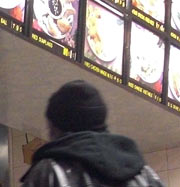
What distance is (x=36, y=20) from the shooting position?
14.8 ft

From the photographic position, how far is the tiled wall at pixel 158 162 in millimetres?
6566

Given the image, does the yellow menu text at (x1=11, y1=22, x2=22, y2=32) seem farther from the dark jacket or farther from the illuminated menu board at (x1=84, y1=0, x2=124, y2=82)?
the dark jacket

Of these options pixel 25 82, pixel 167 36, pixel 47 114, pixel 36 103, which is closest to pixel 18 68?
pixel 25 82

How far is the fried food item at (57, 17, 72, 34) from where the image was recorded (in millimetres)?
4688

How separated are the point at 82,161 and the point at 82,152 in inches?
0.9

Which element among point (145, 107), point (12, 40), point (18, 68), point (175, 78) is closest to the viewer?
point (12, 40)

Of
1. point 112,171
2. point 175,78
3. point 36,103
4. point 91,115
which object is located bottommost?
point 112,171

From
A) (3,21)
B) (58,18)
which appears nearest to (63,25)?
(58,18)

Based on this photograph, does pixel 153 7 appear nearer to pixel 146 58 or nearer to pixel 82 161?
pixel 146 58

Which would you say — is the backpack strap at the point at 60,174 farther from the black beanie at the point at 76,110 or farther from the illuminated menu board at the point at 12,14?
the illuminated menu board at the point at 12,14

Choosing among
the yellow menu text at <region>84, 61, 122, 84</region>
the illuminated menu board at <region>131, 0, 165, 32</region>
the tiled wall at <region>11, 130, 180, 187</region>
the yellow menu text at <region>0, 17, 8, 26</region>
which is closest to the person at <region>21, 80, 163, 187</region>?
the yellow menu text at <region>0, 17, 8, 26</region>

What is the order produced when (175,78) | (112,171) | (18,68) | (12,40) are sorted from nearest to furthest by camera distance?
(112,171)
(12,40)
(18,68)
(175,78)

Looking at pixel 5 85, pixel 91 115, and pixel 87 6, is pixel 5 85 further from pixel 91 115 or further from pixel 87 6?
pixel 91 115

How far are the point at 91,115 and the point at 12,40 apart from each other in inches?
99.4
